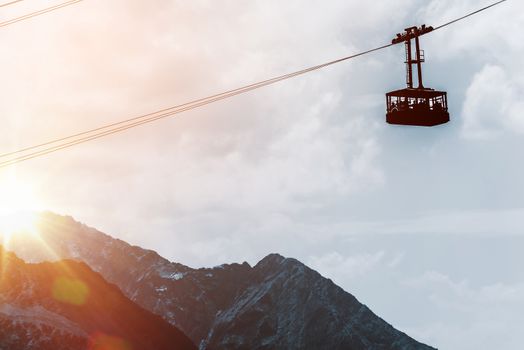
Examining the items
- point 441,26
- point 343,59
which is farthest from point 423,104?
point 343,59

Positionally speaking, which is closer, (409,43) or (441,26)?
(441,26)

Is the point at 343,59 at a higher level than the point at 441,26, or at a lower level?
lower

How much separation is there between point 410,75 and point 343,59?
2050cm

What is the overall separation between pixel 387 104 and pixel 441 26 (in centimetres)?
1418

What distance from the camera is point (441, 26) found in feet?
166

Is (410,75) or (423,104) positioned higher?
(410,75)

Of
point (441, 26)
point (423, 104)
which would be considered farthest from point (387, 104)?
point (441, 26)

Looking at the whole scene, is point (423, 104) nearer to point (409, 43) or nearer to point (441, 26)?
point (409, 43)

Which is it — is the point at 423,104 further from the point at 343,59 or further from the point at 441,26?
the point at 343,59

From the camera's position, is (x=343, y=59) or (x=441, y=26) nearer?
(x=343, y=59)

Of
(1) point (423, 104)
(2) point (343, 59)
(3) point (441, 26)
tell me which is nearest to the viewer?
(2) point (343, 59)

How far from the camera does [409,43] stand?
6612cm

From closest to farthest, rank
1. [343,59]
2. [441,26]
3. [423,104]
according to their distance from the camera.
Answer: [343,59], [441,26], [423,104]

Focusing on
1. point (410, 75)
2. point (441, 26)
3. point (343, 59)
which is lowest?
point (343, 59)
